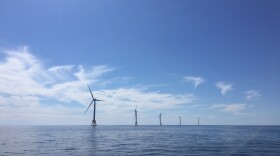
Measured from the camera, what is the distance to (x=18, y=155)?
5409 cm

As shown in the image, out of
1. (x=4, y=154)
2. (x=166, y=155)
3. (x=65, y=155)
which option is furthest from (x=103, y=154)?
(x=4, y=154)

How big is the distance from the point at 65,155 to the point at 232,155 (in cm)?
3398

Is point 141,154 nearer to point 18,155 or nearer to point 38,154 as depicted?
point 38,154

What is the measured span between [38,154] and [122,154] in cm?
1764

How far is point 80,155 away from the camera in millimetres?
53469

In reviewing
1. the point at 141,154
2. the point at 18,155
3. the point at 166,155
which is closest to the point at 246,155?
the point at 166,155

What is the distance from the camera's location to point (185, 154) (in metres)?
55.2

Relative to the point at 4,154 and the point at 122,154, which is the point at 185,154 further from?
the point at 4,154

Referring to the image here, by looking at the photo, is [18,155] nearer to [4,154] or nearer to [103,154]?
[4,154]

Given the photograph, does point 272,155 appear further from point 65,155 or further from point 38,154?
point 38,154

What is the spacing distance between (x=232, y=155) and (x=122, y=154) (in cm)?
2263

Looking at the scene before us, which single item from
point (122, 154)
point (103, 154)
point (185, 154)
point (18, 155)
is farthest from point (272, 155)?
point (18, 155)

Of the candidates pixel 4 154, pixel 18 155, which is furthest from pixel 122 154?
pixel 4 154

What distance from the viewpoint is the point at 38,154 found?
5566cm
